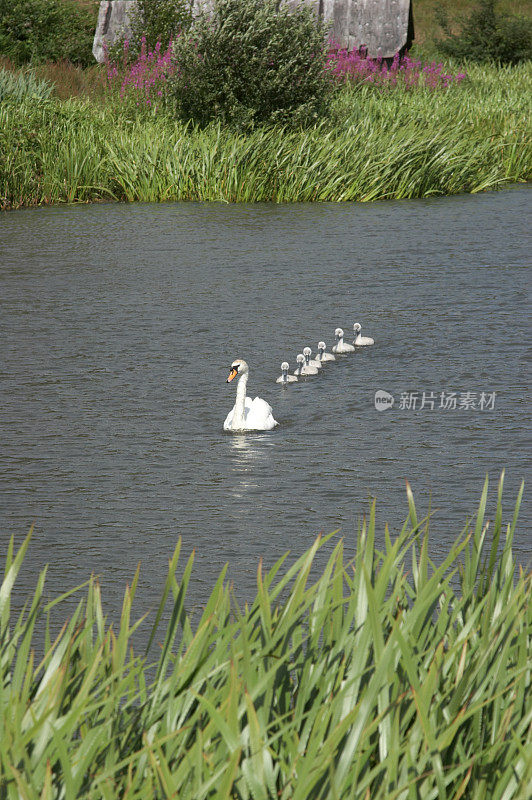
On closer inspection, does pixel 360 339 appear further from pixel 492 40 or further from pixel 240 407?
pixel 492 40

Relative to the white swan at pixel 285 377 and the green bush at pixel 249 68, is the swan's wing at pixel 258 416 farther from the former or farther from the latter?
the green bush at pixel 249 68

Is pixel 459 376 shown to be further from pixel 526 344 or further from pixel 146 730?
pixel 146 730

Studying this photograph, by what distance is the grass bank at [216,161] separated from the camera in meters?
18.1

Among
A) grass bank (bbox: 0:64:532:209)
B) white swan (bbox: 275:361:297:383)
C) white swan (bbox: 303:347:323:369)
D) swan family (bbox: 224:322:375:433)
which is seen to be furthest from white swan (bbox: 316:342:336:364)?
grass bank (bbox: 0:64:532:209)

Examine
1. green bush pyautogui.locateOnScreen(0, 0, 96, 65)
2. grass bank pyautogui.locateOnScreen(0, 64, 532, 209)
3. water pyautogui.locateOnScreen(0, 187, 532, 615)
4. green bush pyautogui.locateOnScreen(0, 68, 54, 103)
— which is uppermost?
green bush pyautogui.locateOnScreen(0, 0, 96, 65)

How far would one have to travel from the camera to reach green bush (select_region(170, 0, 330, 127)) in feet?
65.0

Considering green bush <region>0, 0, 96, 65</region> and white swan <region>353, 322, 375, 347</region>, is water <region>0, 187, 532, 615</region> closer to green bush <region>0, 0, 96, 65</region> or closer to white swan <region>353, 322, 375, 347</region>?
white swan <region>353, 322, 375, 347</region>

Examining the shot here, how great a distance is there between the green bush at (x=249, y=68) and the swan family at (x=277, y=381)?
11.1 m

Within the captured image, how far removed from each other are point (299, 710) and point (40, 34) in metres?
30.5

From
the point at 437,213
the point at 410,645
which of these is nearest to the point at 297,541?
the point at 410,645

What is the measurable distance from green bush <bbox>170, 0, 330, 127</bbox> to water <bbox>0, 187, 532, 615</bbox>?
467cm

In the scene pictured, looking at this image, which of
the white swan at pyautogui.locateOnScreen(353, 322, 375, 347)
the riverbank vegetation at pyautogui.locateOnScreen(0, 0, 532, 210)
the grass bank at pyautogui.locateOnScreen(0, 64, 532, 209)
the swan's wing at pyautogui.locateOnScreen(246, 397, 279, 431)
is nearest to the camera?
the swan's wing at pyautogui.locateOnScreen(246, 397, 279, 431)

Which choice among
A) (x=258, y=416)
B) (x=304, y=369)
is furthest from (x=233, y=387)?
(x=258, y=416)

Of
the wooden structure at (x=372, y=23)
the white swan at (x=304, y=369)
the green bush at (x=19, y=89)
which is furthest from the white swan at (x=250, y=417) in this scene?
the wooden structure at (x=372, y=23)
